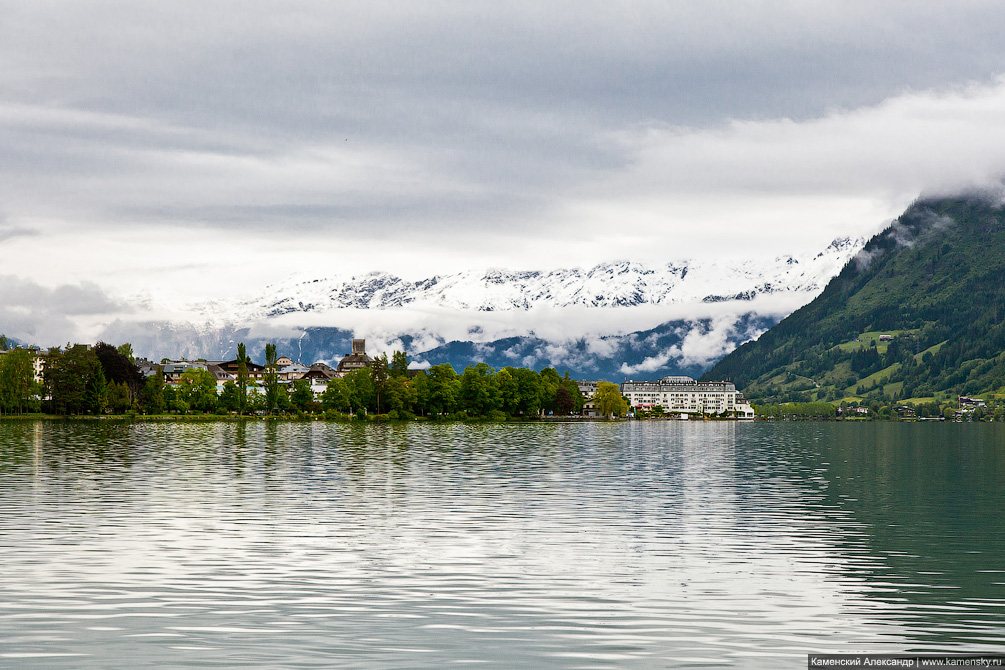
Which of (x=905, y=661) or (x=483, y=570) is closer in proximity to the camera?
(x=905, y=661)

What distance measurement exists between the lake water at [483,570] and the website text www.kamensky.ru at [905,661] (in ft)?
1.91

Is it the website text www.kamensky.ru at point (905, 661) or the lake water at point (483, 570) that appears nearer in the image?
the website text www.kamensky.ru at point (905, 661)

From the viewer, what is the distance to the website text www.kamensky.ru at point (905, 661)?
2400 centimetres

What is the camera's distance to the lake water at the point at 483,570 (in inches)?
1013

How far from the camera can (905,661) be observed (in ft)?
80.1

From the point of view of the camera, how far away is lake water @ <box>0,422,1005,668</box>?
25.7 metres

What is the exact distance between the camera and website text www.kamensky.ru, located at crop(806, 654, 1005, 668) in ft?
→ 78.7

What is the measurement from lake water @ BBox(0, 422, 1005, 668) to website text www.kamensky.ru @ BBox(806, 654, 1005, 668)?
22.9 inches

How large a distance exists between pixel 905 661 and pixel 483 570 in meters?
15.2

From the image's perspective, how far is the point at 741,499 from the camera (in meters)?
62.4

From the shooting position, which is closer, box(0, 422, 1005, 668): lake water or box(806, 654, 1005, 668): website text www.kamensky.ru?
box(806, 654, 1005, 668): website text www.kamensky.ru

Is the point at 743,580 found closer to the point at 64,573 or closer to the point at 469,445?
the point at 64,573

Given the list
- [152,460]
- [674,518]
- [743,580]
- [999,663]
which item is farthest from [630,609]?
[152,460]

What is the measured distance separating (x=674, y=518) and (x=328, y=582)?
22847mm
